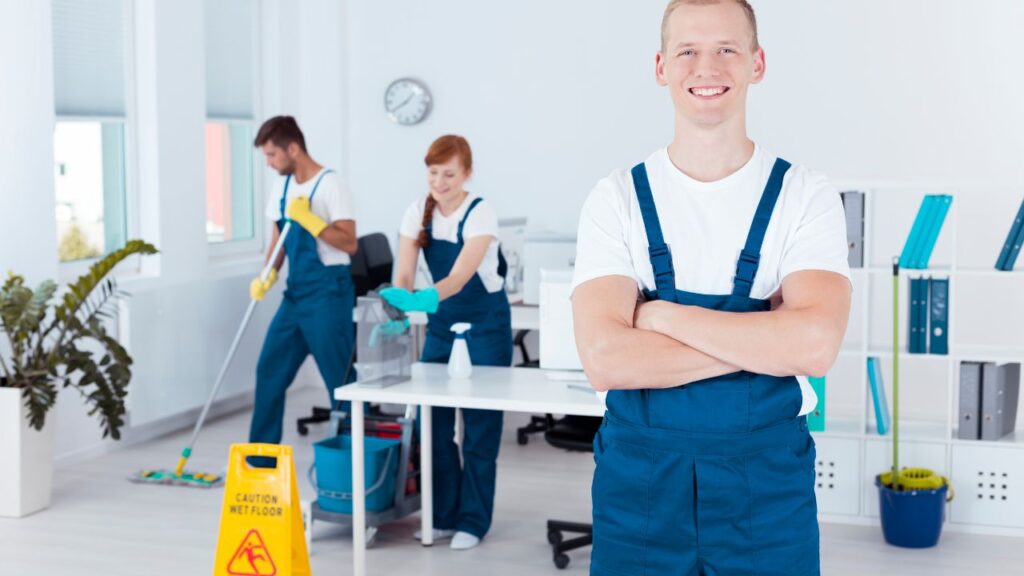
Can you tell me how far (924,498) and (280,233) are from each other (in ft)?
9.70

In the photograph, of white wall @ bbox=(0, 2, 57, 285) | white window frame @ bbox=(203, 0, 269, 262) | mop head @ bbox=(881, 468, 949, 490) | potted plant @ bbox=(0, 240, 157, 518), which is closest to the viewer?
mop head @ bbox=(881, 468, 949, 490)

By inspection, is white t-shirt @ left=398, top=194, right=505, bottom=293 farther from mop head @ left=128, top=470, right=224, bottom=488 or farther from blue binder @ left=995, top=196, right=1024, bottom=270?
blue binder @ left=995, top=196, right=1024, bottom=270

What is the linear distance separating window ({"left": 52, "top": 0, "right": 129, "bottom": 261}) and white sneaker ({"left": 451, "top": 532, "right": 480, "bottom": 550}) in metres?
2.46

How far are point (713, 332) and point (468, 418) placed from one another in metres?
2.52

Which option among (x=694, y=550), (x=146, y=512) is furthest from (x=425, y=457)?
(x=694, y=550)

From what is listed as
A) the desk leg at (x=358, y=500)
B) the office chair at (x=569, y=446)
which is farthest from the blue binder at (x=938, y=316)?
the desk leg at (x=358, y=500)

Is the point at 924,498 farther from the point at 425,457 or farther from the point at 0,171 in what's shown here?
the point at 0,171

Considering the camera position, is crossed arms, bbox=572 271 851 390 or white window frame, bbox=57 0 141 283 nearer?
crossed arms, bbox=572 271 851 390

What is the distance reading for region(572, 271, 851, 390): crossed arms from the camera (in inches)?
72.2

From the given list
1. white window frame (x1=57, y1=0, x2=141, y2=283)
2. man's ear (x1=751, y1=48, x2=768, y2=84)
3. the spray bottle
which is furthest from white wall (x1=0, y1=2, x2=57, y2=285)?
man's ear (x1=751, y1=48, x2=768, y2=84)

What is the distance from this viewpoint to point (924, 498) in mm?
4320

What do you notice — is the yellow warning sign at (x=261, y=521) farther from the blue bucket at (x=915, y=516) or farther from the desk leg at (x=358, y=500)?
the blue bucket at (x=915, y=516)

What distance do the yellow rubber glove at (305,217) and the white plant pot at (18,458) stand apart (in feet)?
4.27

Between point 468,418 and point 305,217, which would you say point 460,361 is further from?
point 305,217
